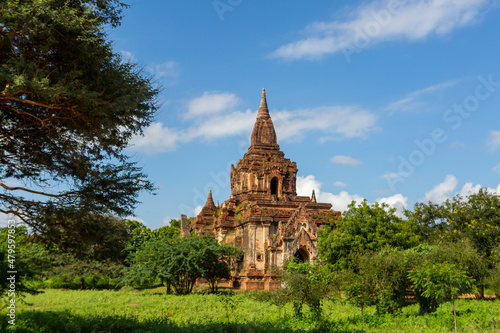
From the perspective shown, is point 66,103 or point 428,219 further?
point 428,219

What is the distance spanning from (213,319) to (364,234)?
11.0 m

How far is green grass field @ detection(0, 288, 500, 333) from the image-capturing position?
37.2ft

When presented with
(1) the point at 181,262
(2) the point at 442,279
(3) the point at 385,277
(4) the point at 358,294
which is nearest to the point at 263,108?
(1) the point at 181,262

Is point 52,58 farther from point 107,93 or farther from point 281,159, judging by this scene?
point 281,159

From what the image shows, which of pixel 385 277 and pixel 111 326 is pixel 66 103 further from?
pixel 385 277

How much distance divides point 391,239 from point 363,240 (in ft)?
4.41

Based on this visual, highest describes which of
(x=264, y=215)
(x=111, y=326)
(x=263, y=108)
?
(x=263, y=108)

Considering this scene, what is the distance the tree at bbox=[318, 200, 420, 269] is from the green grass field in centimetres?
351

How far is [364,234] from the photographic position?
22.5 m

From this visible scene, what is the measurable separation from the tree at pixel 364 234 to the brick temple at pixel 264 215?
4240 millimetres

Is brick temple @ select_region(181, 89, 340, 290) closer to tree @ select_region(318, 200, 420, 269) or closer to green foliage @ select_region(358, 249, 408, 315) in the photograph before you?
tree @ select_region(318, 200, 420, 269)

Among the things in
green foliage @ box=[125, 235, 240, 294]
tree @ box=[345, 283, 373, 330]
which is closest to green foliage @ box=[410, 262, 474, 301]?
tree @ box=[345, 283, 373, 330]

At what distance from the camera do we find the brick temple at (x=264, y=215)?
28.5 meters

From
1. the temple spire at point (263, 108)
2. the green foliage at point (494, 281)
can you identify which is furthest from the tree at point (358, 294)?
the temple spire at point (263, 108)
